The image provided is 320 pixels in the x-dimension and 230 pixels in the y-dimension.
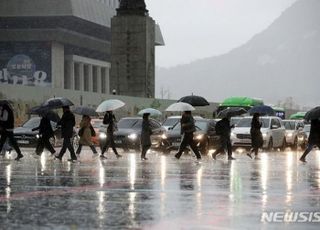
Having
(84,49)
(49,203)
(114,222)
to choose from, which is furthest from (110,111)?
(84,49)

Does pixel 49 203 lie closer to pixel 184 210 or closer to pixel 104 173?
pixel 184 210

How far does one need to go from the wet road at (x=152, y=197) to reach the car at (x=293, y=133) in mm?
19718

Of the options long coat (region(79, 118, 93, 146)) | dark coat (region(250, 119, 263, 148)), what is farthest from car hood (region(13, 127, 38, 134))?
dark coat (region(250, 119, 263, 148))

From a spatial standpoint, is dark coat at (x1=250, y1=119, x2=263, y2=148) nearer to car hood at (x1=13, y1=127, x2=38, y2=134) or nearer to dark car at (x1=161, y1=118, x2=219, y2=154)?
dark car at (x1=161, y1=118, x2=219, y2=154)

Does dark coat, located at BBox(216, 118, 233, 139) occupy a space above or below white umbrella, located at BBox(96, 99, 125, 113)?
below

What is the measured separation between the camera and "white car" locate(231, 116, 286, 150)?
1301 inches

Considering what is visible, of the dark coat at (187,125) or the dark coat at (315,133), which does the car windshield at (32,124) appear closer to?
the dark coat at (187,125)

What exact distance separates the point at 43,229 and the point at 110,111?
16.5m

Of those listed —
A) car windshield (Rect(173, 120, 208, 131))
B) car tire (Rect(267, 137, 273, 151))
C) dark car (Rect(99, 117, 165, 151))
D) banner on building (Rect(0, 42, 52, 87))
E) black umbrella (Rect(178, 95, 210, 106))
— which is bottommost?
car tire (Rect(267, 137, 273, 151))

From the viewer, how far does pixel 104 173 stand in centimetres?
1684

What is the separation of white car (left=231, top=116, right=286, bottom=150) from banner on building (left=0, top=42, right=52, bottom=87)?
2326 inches

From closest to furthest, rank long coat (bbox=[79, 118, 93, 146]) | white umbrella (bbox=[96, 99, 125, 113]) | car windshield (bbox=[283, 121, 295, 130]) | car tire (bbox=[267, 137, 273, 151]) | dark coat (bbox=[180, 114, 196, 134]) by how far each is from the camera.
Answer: dark coat (bbox=[180, 114, 196, 134]), long coat (bbox=[79, 118, 93, 146]), white umbrella (bbox=[96, 99, 125, 113]), car tire (bbox=[267, 137, 273, 151]), car windshield (bbox=[283, 121, 295, 130])

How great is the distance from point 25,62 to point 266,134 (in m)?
63.1

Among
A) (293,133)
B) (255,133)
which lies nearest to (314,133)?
(255,133)
